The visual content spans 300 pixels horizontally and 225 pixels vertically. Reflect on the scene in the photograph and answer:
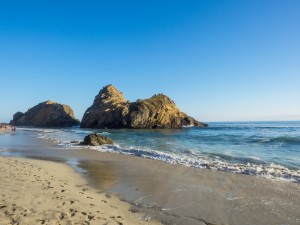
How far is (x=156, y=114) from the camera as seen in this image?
274ft

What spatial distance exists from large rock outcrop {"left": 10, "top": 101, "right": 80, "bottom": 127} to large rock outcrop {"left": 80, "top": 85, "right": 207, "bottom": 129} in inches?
922

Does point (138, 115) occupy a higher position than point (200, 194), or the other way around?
point (138, 115)

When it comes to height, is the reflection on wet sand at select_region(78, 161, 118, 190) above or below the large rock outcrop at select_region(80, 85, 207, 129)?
below

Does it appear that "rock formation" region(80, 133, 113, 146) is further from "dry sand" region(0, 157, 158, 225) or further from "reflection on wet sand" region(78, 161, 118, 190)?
"dry sand" region(0, 157, 158, 225)

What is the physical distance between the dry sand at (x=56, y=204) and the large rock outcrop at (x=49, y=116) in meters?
111

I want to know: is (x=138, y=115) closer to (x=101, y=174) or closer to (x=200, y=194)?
(x=101, y=174)

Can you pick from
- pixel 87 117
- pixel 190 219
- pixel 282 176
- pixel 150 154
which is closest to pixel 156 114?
pixel 87 117

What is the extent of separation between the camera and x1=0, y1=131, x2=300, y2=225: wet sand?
6980 millimetres

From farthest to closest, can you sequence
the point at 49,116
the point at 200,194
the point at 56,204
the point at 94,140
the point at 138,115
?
the point at 49,116
the point at 138,115
the point at 94,140
the point at 200,194
the point at 56,204

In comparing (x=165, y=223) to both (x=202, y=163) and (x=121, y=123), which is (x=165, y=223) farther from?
(x=121, y=123)

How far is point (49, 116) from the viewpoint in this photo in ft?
392

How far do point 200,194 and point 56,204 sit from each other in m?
4.50

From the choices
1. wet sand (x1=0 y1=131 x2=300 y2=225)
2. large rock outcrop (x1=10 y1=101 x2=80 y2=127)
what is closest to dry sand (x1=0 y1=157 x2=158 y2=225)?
wet sand (x1=0 y1=131 x2=300 y2=225)

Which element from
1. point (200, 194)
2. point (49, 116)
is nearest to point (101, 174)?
point (200, 194)
